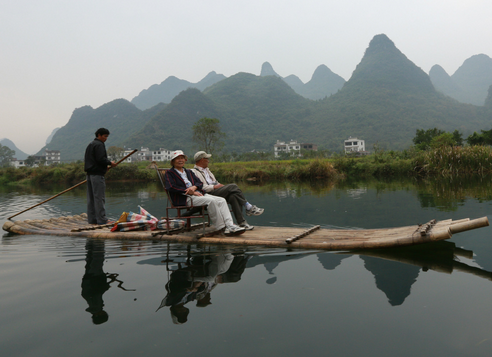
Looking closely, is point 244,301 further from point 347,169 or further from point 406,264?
point 347,169

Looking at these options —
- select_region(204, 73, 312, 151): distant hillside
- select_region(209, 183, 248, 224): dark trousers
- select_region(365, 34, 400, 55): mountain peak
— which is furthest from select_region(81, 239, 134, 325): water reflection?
select_region(365, 34, 400, 55): mountain peak

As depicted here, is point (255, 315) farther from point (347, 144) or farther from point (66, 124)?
point (66, 124)

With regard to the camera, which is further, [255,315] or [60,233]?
[60,233]

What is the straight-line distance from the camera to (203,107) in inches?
4769

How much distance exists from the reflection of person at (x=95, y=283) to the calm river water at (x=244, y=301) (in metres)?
0.02

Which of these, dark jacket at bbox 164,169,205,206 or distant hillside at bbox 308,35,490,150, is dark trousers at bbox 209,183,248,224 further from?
distant hillside at bbox 308,35,490,150

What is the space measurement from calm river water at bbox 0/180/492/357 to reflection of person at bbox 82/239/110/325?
0.06 feet

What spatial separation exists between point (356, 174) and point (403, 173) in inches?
143

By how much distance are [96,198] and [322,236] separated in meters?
4.51

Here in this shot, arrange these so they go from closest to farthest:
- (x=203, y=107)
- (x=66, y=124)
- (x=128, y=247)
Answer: (x=128, y=247)
(x=203, y=107)
(x=66, y=124)

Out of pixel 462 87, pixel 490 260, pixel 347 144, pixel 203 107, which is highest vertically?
pixel 462 87

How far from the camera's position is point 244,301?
3.07m

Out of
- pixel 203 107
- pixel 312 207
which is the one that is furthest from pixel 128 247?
pixel 203 107

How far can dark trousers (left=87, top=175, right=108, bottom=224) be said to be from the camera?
6.68 m
